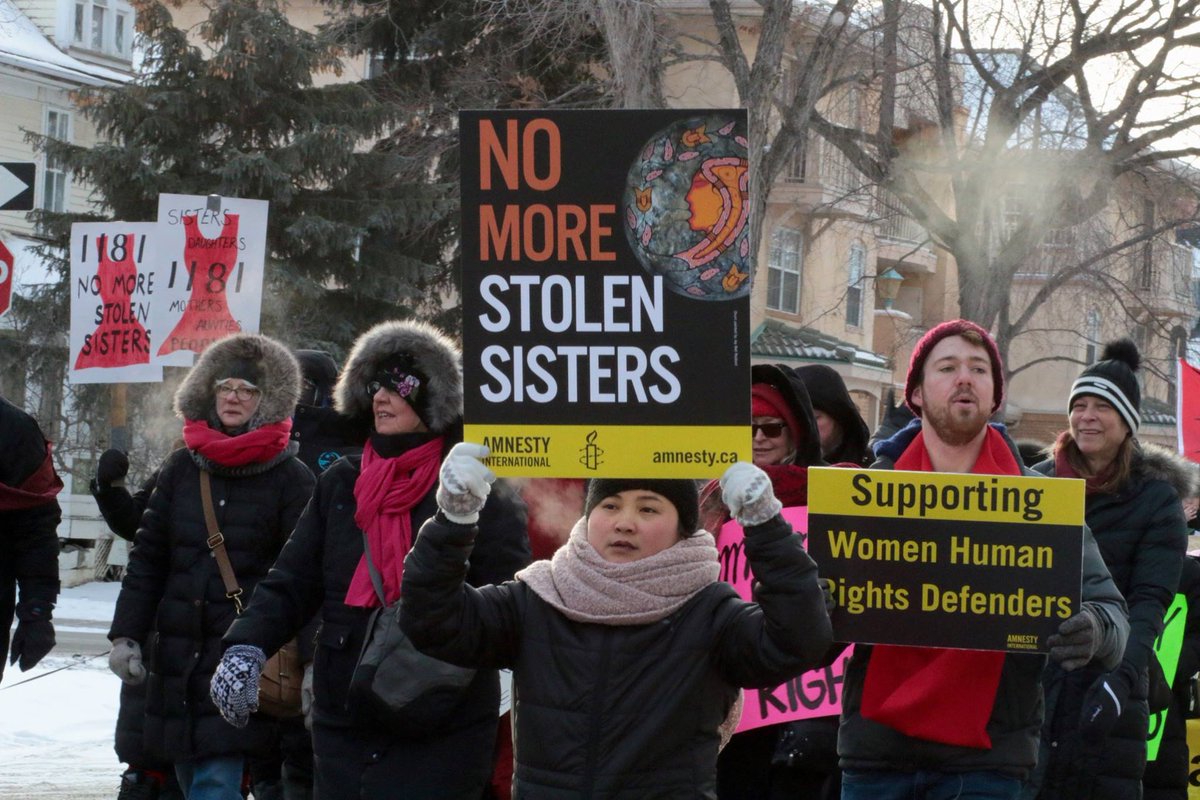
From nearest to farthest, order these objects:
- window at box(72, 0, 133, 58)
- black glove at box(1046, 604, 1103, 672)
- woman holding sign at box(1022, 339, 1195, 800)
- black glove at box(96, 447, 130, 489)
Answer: black glove at box(1046, 604, 1103, 672), woman holding sign at box(1022, 339, 1195, 800), black glove at box(96, 447, 130, 489), window at box(72, 0, 133, 58)

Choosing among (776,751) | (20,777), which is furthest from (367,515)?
(20,777)

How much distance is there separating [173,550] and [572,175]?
2895 millimetres

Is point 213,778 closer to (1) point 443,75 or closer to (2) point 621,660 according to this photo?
(2) point 621,660

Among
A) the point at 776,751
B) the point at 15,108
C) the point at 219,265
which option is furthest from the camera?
the point at 15,108

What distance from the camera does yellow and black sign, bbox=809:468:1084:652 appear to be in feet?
15.3

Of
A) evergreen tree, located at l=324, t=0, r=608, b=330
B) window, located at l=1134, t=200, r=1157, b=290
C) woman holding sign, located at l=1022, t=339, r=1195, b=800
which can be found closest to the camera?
woman holding sign, located at l=1022, t=339, r=1195, b=800

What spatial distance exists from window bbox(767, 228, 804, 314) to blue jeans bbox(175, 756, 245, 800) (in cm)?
2958

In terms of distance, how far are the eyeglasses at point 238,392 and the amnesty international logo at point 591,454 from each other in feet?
9.35

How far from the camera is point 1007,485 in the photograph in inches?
187

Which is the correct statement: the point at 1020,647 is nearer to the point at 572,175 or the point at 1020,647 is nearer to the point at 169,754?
the point at 572,175

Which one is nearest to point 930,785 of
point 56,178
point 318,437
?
point 318,437

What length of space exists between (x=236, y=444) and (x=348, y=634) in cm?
132

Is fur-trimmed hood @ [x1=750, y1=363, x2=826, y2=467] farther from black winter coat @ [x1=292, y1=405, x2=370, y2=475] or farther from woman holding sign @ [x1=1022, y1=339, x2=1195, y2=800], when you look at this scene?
black winter coat @ [x1=292, y1=405, x2=370, y2=475]

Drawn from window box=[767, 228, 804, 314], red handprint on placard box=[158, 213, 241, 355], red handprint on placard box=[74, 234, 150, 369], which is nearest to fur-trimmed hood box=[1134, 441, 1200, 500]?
red handprint on placard box=[158, 213, 241, 355]
